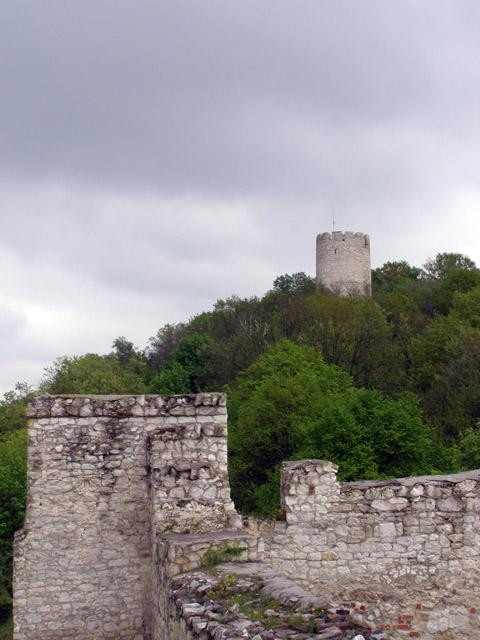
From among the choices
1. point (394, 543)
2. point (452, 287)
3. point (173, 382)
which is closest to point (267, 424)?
point (394, 543)

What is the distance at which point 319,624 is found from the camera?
5270 mm

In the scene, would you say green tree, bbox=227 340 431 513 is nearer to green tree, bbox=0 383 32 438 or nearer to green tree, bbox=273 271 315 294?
green tree, bbox=0 383 32 438

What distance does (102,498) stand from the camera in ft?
31.6

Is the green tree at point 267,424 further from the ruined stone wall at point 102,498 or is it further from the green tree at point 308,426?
the ruined stone wall at point 102,498

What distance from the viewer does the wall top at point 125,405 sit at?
962 cm

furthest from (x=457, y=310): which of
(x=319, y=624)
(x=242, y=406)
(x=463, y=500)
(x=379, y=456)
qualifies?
(x=319, y=624)

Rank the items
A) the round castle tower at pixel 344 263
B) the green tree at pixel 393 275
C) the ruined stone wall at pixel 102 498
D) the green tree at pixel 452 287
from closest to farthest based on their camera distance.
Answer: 1. the ruined stone wall at pixel 102 498
2. the green tree at pixel 452 287
3. the round castle tower at pixel 344 263
4. the green tree at pixel 393 275

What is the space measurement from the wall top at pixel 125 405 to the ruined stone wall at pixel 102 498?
0.01 meters

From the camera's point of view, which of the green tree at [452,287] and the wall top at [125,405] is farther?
the green tree at [452,287]

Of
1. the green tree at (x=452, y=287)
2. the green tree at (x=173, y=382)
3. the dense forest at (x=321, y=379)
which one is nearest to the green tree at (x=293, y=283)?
the dense forest at (x=321, y=379)

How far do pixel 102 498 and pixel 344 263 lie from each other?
4841 centimetres

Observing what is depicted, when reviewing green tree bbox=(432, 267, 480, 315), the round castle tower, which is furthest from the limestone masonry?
the round castle tower

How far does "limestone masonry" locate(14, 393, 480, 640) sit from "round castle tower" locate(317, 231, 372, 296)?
154ft

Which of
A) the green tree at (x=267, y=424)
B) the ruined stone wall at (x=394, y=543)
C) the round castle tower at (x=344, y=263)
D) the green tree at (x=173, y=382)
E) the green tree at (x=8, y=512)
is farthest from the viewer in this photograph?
the round castle tower at (x=344, y=263)
